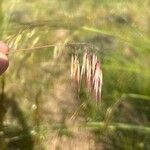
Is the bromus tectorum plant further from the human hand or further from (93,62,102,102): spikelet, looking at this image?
the human hand

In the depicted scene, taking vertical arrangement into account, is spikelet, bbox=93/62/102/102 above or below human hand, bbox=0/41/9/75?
below

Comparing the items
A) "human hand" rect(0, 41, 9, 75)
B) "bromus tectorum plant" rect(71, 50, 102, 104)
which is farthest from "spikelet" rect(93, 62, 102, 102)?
"human hand" rect(0, 41, 9, 75)

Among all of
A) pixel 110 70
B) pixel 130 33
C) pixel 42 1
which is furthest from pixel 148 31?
pixel 42 1

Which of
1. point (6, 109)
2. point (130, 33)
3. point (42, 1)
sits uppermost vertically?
point (42, 1)

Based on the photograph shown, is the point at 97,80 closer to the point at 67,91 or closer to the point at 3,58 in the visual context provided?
the point at 3,58

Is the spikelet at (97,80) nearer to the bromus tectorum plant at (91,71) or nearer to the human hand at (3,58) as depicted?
the bromus tectorum plant at (91,71)

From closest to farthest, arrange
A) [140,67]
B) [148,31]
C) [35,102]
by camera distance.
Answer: [140,67], [35,102], [148,31]

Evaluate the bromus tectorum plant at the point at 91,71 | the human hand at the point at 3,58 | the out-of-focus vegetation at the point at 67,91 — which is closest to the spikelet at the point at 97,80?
the bromus tectorum plant at the point at 91,71

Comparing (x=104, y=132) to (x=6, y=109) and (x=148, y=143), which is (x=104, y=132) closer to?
(x=148, y=143)
